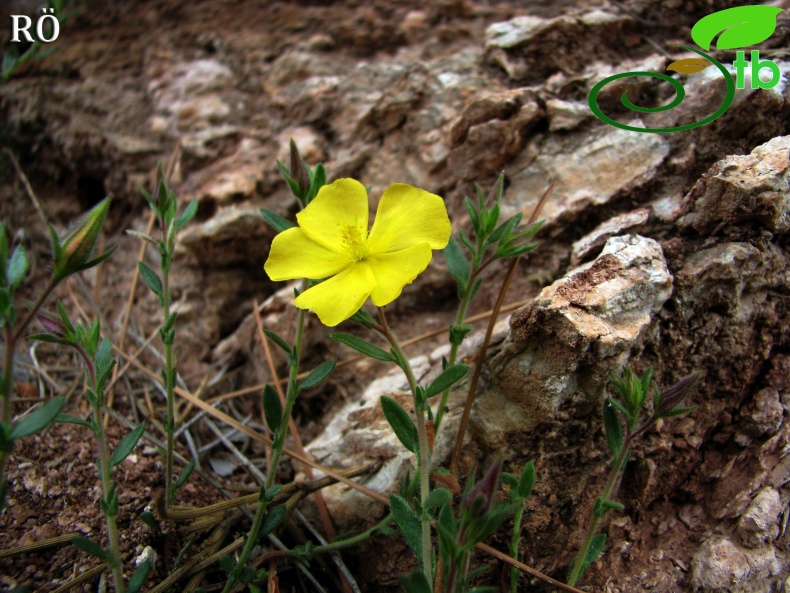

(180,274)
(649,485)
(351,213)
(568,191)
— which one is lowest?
(649,485)

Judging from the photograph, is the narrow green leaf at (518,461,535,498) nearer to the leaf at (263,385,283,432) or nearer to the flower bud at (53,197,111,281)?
the leaf at (263,385,283,432)

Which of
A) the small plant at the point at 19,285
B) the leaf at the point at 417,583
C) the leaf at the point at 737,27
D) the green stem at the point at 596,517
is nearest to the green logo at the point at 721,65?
the leaf at the point at 737,27

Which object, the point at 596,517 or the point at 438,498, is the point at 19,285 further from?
the point at 596,517

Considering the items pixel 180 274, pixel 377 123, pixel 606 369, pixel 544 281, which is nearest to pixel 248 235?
pixel 180 274

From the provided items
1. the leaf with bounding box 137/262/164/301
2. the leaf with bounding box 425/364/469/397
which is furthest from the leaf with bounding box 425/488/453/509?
the leaf with bounding box 137/262/164/301

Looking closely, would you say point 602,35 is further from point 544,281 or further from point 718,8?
point 544,281

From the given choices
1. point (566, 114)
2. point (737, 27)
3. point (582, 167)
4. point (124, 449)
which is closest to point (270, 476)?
point (124, 449)

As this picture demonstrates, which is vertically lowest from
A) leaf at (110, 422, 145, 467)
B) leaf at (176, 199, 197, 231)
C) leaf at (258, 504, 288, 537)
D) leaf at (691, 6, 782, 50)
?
leaf at (258, 504, 288, 537)
